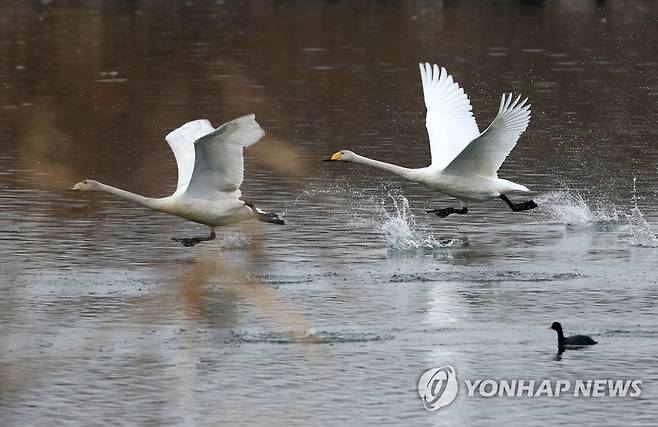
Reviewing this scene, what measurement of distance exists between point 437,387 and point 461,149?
21.9 feet

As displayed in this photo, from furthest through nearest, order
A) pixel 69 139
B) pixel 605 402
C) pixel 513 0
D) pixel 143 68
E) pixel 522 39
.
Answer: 1. pixel 513 0
2. pixel 522 39
3. pixel 143 68
4. pixel 69 139
5. pixel 605 402

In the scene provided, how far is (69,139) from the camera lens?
25312 mm

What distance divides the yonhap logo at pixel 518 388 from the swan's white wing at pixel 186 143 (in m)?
5.33

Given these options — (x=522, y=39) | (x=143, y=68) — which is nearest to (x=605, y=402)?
(x=143, y=68)

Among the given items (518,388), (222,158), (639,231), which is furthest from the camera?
(639,231)

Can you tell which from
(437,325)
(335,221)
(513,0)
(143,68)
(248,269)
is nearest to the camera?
(437,325)

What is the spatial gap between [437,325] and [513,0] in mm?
38944

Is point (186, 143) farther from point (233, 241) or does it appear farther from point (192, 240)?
point (233, 241)

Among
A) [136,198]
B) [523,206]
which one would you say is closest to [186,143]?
[136,198]

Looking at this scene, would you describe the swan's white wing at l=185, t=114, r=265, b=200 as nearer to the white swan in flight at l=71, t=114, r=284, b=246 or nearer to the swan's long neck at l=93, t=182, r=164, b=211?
the white swan in flight at l=71, t=114, r=284, b=246

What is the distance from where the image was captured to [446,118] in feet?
60.4

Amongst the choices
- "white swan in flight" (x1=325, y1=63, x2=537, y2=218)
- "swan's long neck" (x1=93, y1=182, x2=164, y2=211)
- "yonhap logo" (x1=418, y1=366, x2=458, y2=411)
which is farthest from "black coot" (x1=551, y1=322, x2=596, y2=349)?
"swan's long neck" (x1=93, y1=182, x2=164, y2=211)

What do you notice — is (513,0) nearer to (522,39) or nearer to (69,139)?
(522,39)

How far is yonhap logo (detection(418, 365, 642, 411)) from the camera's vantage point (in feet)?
37.8
